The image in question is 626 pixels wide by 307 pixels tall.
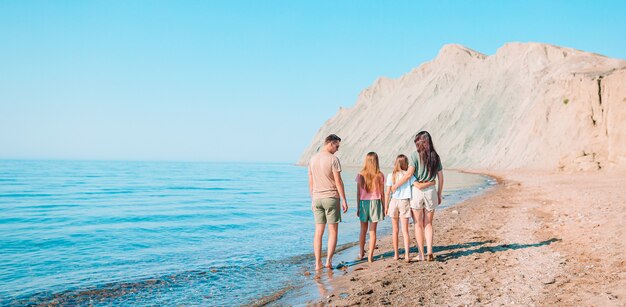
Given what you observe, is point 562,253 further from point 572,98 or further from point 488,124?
point 488,124

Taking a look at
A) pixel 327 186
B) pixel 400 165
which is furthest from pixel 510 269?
pixel 327 186

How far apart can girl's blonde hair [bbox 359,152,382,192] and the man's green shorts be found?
739mm

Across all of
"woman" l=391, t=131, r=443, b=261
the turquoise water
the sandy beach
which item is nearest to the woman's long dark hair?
"woman" l=391, t=131, r=443, b=261

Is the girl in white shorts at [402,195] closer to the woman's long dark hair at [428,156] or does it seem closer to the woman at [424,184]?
the woman at [424,184]

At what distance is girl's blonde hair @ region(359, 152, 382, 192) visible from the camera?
755 cm

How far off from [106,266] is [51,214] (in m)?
9.51

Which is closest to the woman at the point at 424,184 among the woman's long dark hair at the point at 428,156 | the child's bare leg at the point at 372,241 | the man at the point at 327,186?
the woman's long dark hair at the point at 428,156

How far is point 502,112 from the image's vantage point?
5922 centimetres

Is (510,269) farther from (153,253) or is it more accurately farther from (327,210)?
(153,253)

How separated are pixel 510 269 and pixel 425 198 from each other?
167 centimetres

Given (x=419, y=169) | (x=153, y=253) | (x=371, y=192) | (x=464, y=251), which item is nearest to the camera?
(x=419, y=169)

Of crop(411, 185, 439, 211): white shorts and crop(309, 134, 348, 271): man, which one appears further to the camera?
crop(411, 185, 439, 211): white shorts

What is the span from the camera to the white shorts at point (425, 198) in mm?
7363

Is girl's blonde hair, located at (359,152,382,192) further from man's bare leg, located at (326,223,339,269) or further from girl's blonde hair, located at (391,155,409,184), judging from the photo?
man's bare leg, located at (326,223,339,269)
